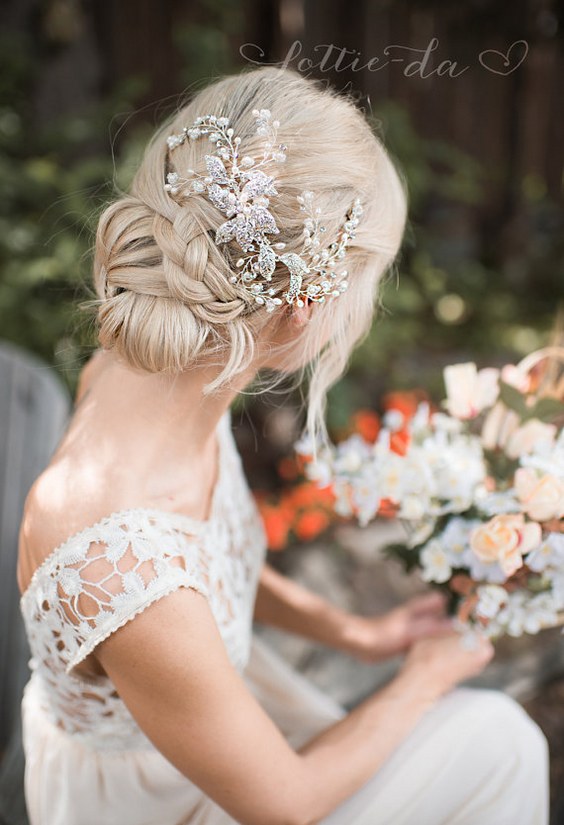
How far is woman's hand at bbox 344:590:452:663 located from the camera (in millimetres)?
1657

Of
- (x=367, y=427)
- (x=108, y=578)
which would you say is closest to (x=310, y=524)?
(x=367, y=427)

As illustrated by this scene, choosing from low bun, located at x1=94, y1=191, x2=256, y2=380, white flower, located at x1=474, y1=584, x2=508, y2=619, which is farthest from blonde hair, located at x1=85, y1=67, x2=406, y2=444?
white flower, located at x1=474, y1=584, x2=508, y2=619

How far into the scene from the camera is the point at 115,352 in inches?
44.9

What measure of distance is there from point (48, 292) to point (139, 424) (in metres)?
1.82

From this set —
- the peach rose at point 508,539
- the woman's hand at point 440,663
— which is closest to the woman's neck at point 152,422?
the peach rose at point 508,539

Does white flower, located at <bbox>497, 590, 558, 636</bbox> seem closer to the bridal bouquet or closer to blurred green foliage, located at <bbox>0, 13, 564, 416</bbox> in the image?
the bridal bouquet

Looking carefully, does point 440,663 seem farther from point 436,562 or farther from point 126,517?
point 126,517

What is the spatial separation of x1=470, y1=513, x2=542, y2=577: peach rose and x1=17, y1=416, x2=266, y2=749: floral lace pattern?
1.56 feet

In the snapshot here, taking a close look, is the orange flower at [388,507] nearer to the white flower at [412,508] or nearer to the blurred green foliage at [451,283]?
the white flower at [412,508]

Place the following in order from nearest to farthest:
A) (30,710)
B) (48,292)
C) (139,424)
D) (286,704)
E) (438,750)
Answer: (139,424) → (438,750) → (30,710) → (286,704) → (48,292)

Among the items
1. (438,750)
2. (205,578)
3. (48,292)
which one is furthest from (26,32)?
(438,750)

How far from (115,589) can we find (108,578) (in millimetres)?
21

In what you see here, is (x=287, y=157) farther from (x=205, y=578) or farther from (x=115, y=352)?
(x=205, y=578)

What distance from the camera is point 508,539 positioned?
3.99ft
